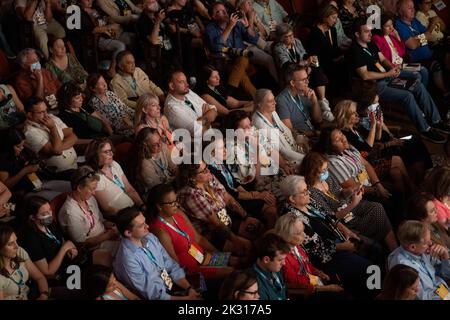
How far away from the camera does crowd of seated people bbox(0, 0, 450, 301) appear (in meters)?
4.10

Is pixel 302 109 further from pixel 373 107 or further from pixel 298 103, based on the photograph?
pixel 373 107

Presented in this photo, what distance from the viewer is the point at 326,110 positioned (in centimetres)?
618

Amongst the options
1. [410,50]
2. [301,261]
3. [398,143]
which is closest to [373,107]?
[398,143]

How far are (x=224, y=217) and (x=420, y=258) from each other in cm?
111

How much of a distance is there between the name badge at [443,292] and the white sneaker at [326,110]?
203 centimetres

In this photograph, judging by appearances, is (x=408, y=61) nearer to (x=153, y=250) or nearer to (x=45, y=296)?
(x=153, y=250)

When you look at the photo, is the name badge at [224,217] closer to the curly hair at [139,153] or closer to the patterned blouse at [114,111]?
the curly hair at [139,153]

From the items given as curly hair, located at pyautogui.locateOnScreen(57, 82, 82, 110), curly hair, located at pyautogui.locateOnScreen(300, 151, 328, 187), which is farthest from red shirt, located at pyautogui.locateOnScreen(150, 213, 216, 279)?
curly hair, located at pyautogui.locateOnScreen(57, 82, 82, 110)

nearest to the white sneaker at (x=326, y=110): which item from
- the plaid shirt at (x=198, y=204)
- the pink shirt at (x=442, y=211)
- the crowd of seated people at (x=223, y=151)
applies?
the crowd of seated people at (x=223, y=151)

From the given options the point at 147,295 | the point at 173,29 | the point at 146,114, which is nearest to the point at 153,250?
the point at 147,295

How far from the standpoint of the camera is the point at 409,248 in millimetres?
4246

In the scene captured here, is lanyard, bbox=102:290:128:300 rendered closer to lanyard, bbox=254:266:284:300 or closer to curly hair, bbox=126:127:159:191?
lanyard, bbox=254:266:284:300

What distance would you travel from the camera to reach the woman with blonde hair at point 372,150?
5.52 metres

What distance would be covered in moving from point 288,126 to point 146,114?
108 cm
